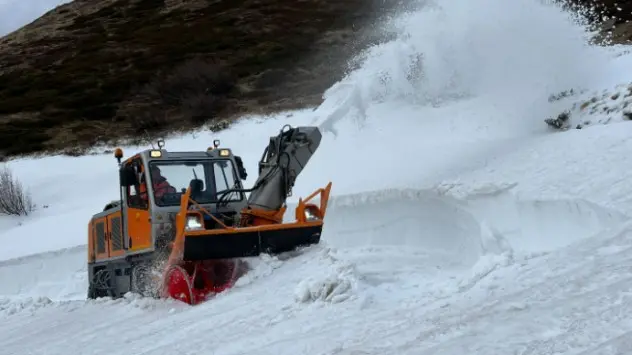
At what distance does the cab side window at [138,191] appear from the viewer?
8.73 m

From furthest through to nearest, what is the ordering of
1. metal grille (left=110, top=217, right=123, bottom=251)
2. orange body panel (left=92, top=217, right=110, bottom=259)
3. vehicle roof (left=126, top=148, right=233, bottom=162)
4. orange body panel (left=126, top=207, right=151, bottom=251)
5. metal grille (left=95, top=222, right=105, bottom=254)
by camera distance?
metal grille (left=95, top=222, right=105, bottom=254), orange body panel (left=92, top=217, right=110, bottom=259), metal grille (left=110, top=217, right=123, bottom=251), vehicle roof (left=126, top=148, right=233, bottom=162), orange body panel (left=126, top=207, right=151, bottom=251)

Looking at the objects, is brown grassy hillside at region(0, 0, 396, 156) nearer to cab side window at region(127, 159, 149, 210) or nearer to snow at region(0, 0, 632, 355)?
snow at region(0, 0, 632, 355)

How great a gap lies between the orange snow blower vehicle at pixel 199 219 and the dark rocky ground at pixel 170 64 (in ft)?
46.3

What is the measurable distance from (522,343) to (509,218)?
4.65m

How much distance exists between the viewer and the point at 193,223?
7.88 metres

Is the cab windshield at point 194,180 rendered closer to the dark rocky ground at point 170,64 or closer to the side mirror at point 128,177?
the side mirror at point 128,177

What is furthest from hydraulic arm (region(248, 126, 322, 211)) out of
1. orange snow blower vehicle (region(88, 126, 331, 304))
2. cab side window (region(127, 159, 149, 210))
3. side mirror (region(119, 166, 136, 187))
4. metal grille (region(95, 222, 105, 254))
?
metal grille (region(95, 222, 105, 254))

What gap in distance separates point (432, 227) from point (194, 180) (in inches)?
143

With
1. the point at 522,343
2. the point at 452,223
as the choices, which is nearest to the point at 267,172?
the point at 452,223

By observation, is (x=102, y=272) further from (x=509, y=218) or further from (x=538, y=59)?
(x=538, y=59)

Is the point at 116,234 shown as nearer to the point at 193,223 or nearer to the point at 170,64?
the point at 193,223

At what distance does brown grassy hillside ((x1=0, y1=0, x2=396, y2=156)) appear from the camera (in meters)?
26.8

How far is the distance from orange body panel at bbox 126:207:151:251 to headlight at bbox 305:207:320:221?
1.99 meters

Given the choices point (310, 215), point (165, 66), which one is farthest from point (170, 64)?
point (310, 215)
